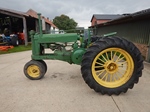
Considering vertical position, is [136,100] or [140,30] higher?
[140,30]

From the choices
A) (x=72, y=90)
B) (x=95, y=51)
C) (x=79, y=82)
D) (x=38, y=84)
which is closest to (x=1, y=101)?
(x=38, y=84)

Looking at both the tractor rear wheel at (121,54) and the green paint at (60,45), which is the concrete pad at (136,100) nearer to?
the tractor rear wheel at (121,54)

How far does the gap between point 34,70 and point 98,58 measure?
5.54 feet

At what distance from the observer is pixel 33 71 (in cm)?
336

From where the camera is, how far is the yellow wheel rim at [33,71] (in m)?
3.32

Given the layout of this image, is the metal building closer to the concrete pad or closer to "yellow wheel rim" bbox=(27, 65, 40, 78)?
"yellow wheel rim" bbox=(27, 65, 40, 78)

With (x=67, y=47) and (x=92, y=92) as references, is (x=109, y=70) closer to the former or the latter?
(x=92, y=92)

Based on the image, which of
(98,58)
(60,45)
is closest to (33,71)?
(60,45)

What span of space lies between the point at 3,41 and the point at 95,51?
9638 mm

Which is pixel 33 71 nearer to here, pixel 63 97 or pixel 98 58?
pixel 63 97

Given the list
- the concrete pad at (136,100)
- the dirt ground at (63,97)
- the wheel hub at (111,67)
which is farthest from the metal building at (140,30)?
the concrete pad at (136,100)

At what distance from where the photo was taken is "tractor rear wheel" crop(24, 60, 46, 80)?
130 inches

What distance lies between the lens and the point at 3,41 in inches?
399

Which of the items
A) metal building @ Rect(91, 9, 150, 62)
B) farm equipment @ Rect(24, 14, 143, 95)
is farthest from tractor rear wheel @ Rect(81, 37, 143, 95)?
metal building @ Rect(91, 9, 150, 62)
